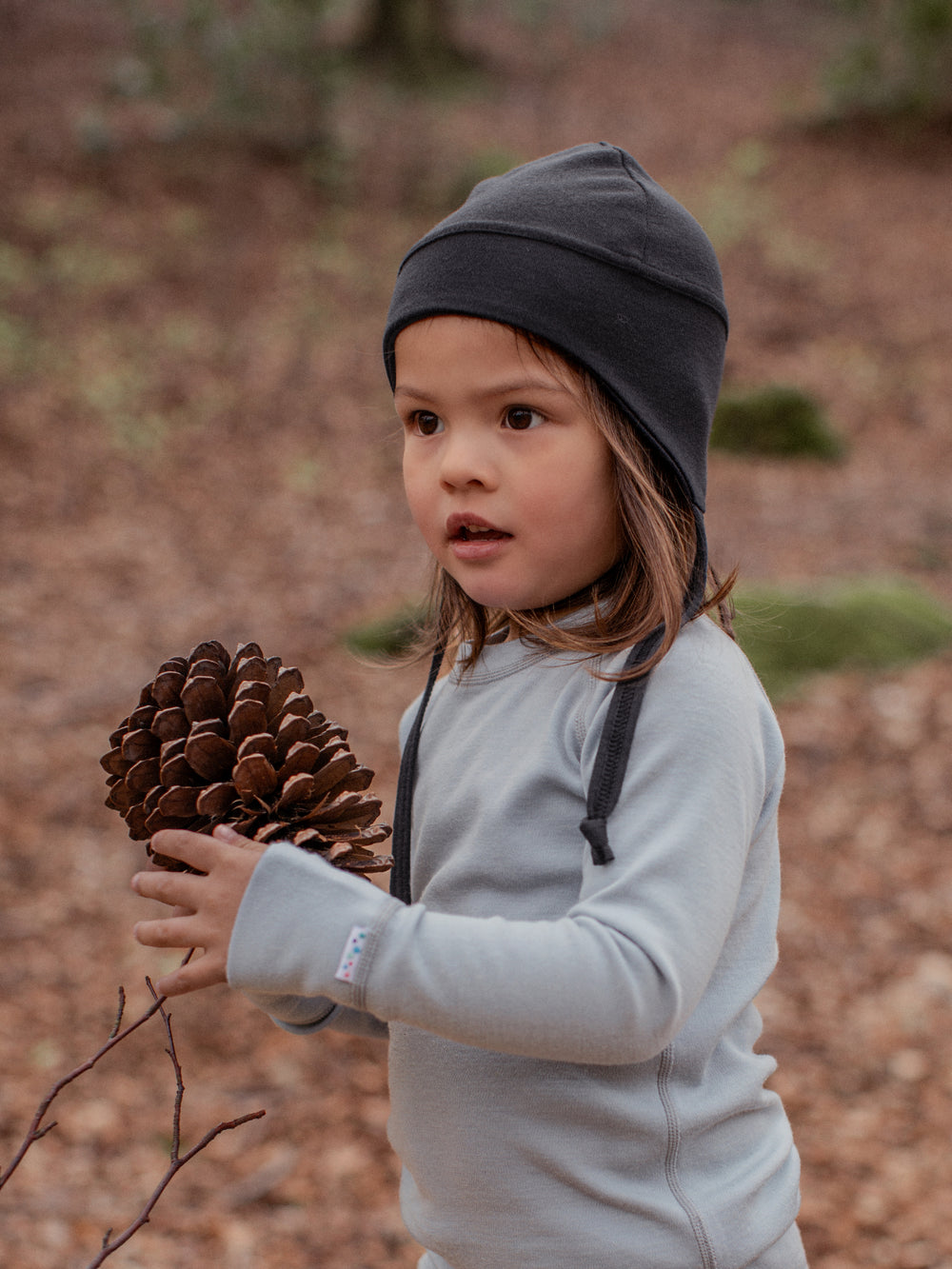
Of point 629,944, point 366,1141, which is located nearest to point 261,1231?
point 366,1141

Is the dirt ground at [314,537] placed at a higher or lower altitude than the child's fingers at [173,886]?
lower

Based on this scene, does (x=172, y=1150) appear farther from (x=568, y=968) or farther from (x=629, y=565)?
(x=629, y=565)

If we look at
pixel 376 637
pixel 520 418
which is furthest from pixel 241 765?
pixel 376 637

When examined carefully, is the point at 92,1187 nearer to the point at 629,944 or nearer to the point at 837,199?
the point at 629,944

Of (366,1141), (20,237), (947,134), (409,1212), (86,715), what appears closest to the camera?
(409,1212)

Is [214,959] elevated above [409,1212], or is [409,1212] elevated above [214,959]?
[214,959]

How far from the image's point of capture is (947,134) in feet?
49.6

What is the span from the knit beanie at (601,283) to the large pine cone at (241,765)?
52 cm

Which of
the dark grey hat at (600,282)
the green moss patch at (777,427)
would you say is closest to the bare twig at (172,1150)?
the dark grey hat at (600,282)

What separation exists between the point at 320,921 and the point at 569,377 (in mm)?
717

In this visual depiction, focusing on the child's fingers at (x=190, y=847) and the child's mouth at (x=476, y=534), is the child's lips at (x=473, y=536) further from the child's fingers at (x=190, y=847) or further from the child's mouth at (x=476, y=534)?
the child's fingers at (x=190, y=847)

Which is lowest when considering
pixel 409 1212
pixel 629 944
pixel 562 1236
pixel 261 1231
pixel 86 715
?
pixel 86 715

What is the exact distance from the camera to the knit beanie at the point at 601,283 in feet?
4.68

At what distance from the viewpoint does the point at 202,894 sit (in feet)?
4.37
